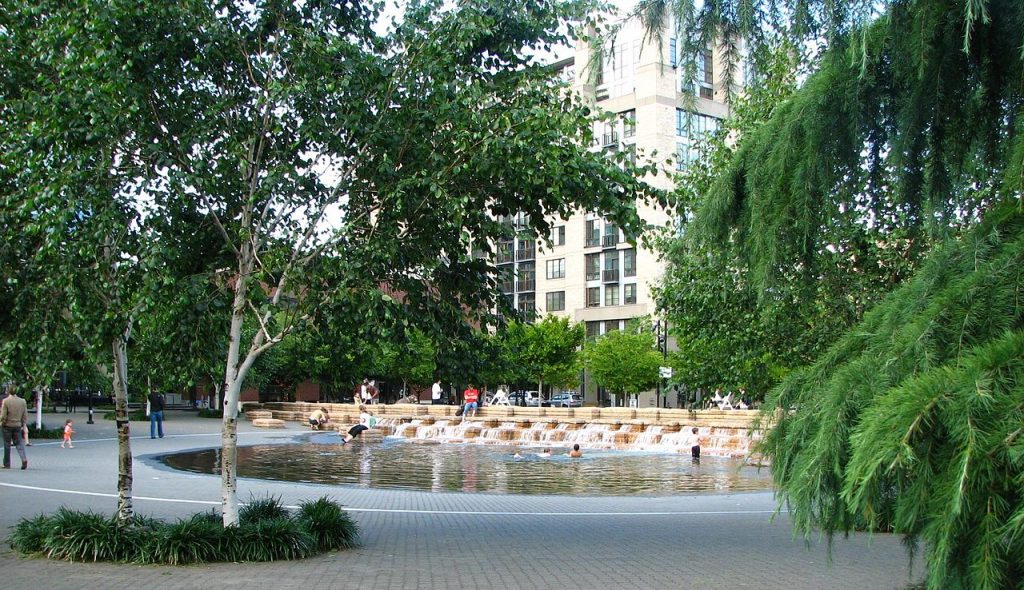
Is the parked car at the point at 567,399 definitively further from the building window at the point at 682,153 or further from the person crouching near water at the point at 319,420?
the building window at the point at 682,153

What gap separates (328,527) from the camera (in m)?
10.4

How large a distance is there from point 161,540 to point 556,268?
70.4 metres

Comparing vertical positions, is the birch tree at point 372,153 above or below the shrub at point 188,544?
above

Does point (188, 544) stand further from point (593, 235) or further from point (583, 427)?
point (593, 235)

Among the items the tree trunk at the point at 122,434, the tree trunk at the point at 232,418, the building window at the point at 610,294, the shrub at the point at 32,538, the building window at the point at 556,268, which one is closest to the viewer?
the shrub at the point at 32,538

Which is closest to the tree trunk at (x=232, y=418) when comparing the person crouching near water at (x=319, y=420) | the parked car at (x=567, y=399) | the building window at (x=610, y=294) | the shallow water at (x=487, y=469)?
the shallow water at (x=487, y=469)

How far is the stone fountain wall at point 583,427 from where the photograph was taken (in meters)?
30.8

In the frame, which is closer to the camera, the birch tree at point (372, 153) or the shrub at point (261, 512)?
the birch tree at point (372, 153)

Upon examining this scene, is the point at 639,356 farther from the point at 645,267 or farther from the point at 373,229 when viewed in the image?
the point at 373,229

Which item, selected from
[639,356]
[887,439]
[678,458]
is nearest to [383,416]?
[678,458]

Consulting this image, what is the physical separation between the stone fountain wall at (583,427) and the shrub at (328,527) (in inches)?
766

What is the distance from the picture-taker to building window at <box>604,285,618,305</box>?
74.0 m

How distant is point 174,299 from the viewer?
376 inches

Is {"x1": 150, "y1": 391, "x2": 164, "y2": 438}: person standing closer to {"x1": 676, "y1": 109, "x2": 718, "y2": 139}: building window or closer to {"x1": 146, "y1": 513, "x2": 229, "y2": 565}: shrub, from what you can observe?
{"x1": 146, "y1": 513, "x2": 229, "y2": 565}: shrub
